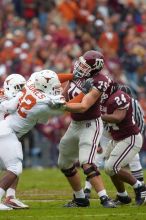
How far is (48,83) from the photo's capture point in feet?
33.5

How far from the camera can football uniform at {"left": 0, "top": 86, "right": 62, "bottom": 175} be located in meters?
10.1

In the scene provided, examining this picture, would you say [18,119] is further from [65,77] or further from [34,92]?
[65,77]

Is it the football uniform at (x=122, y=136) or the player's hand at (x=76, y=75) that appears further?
the football uniform at (x=122, y=136)

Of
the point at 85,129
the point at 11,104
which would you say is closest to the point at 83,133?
the point at 85,129

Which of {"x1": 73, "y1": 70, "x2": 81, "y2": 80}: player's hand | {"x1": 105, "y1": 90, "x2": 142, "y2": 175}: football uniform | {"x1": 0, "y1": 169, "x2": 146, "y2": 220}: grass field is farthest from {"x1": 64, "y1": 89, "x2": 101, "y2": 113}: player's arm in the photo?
{"x1": 0, "y1": 169, "x2": 146, "y2": 220}: grass field

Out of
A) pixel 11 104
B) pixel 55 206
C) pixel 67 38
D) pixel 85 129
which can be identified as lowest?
pixel 55 206

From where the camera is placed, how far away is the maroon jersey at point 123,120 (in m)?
10.8

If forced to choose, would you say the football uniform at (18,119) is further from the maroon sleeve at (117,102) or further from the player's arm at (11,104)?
the maroon sleeve at (117,102)

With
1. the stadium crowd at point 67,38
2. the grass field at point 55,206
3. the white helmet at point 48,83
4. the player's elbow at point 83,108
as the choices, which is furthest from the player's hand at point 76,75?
the stadium crowd at point 67,38

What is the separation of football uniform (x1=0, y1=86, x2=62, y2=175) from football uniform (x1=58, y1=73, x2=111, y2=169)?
52 cm

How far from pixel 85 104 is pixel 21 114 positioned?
0.79 meters

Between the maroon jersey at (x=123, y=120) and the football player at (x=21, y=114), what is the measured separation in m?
0.83

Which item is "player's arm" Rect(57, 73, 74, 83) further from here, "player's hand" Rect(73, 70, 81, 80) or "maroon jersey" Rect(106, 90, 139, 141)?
"maroon jersey" Rect(106, 90, 139, 141)

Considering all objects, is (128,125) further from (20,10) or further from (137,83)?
(20,10)
